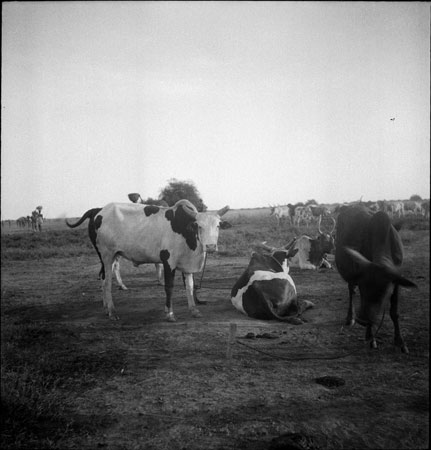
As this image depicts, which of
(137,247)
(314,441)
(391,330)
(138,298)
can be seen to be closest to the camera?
(314,441)

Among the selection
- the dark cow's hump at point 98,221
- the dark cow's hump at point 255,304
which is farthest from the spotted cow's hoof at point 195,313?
the dark cow's hump at point 98,221

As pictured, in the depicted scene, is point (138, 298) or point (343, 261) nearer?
point (343, 261)

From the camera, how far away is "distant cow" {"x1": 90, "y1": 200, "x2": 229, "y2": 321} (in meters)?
7.07

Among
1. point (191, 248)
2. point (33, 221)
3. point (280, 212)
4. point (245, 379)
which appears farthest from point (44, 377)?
point (33, 221)

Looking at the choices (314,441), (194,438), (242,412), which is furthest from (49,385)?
(314,441)

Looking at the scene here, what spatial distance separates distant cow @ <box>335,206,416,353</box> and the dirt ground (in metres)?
Result: 0.25

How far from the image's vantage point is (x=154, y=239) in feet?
23.6

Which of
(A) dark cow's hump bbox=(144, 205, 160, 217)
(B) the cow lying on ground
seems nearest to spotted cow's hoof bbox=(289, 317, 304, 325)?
(B) the cow lying on ground

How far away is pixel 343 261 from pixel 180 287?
18.4ft

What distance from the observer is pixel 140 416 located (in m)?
3.54

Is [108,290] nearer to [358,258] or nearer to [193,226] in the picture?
[193,226]

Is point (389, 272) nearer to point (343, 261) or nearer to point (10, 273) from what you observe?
point (343, 261)

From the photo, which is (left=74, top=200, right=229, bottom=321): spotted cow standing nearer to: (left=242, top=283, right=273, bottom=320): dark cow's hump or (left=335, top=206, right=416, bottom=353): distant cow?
(left=242, top=283, right=273, bottom=320): dark cow's hump

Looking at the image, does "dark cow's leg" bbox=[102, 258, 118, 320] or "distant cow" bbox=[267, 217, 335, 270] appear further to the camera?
"distant cow" bbox=[267, 217, 335, 270]
